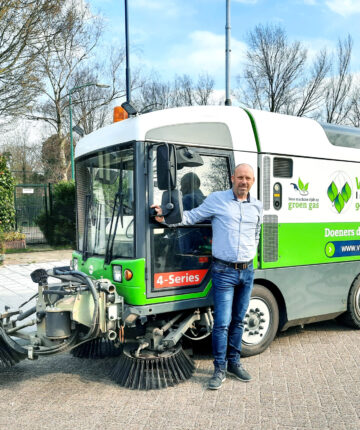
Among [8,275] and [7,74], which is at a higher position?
[7,74]

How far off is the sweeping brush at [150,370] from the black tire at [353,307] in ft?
8.49

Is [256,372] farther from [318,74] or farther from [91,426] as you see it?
[318,74]

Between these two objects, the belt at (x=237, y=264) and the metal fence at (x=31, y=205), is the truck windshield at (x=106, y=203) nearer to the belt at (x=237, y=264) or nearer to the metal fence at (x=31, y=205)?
the belt at (x=237, y=264)

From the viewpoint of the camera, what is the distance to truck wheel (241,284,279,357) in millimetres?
4812

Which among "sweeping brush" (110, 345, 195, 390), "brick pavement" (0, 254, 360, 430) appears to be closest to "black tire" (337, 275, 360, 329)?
"brick pavement" (0, 254, 360, 430)

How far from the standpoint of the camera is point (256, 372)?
4488 mm

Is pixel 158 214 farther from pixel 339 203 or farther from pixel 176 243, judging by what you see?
pixel 339 203

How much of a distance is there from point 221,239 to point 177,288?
2.12 feet

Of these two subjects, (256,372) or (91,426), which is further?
(256,372)

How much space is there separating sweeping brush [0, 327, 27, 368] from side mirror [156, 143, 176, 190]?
6.48 ft

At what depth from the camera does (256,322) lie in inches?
191

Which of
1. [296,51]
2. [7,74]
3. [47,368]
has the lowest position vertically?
[47,368]

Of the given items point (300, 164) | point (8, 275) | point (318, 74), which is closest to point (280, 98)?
point (318, 74)

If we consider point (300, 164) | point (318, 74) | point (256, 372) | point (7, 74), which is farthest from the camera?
point (318, 74)
